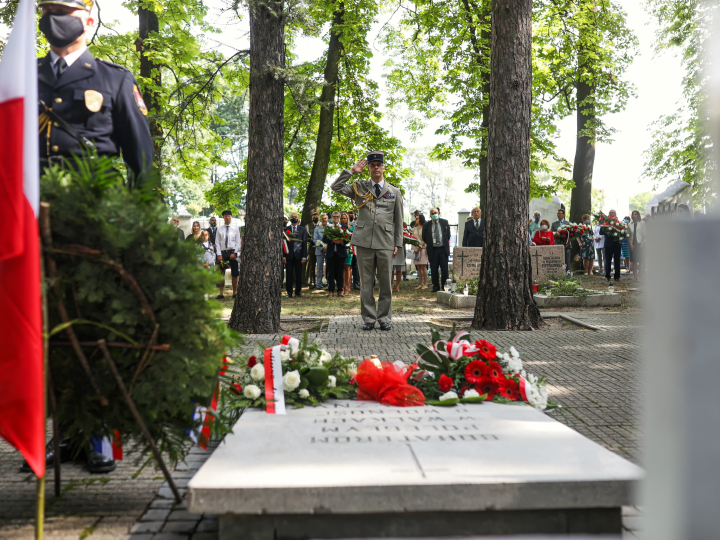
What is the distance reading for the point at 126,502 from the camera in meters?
3.02

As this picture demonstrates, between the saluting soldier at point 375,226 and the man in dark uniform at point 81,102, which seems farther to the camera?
the saluting soldier at point 375,226

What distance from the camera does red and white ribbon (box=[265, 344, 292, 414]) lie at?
11.8 feet

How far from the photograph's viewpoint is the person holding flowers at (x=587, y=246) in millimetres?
20116

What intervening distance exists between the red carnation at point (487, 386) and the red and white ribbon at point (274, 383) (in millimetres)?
1208

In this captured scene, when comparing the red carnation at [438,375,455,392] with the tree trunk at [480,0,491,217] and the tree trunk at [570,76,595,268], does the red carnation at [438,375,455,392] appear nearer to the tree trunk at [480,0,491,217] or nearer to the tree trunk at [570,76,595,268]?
the tree trunk at [480,0,491,217]

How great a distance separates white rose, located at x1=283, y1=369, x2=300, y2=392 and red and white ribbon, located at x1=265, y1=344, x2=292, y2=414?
4cm

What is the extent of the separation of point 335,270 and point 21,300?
49.1ft

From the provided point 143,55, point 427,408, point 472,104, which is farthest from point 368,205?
point 472,104

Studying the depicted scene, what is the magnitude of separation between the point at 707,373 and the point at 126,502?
2720 millimetres

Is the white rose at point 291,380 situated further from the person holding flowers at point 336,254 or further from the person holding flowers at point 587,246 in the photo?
the person holding flowers at point 587,246

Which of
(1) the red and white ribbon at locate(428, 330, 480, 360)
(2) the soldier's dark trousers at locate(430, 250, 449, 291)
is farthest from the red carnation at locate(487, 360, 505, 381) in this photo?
(2) the soldier's dark trousers at locate(430, 250, 449, 291)

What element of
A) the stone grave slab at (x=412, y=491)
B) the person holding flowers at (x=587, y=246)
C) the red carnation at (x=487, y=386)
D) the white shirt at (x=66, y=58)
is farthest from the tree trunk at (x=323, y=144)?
the stone grave slab at (x=412, y=491)

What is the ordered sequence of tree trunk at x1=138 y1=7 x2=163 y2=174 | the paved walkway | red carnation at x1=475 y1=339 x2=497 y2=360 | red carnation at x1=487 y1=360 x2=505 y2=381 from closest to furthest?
the paved walkway
red carnation at x1=487 y1=360 x2=505 y2=381
red carnation at x1=475 y1=339 x2=497 y2=360
tree trunk at x1=138 y1=7 x2=163 y2=174

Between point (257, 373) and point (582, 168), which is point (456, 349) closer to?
point (257, 373)
